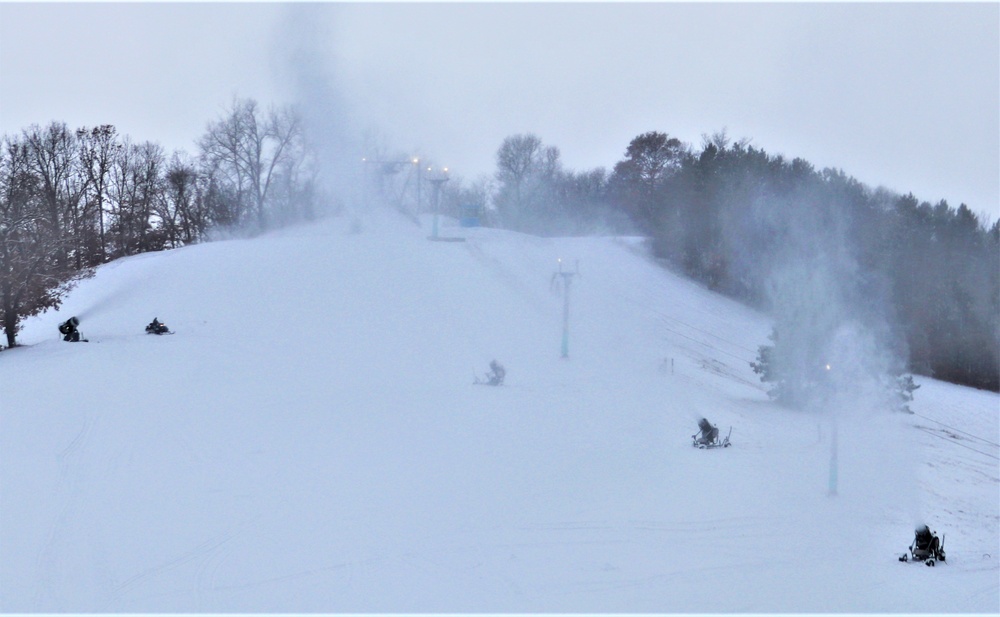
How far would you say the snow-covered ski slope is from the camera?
11273mm

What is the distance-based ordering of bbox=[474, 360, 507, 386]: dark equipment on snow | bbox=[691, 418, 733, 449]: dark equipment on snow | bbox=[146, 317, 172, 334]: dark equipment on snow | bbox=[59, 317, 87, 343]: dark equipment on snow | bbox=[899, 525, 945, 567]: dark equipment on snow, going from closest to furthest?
1. bbox=[899, 525, 945, 567]: dark equipment on snow
2. bbox=[691, 418, 733, 449]: dark equipment on snow
3. bbox=[474, 360, 507, 386]: dark equipment on snow
4. bbox=[59, 317, 87, 343]: dark equipment on snow
5. bbox=[146, 317, 172, 334]: dark equipment on snow

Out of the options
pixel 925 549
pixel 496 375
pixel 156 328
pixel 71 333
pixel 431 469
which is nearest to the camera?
pixel 925 549

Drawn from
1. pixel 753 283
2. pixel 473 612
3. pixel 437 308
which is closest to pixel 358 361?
pixel 437 308

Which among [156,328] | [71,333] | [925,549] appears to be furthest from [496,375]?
[71,333]

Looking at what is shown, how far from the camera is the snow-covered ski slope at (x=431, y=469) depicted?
444 inches

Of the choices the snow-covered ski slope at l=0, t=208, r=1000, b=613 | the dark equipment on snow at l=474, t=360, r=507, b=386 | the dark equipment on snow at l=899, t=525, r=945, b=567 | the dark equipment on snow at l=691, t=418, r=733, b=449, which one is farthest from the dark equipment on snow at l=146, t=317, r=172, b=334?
the dark equipment on snow at l=899, t=525, r=945, b=567

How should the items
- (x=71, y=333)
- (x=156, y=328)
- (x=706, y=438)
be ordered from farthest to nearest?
(x=156, y=328) < (x=71, y=333) < (x=706, y=438)

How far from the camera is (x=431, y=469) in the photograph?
15641 mm

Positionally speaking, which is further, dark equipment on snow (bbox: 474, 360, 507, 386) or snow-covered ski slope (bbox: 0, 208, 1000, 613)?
dark equipment on snow (bbox: 474, 360, 507, 386)

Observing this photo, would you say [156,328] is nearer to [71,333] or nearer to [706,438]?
[71,333]

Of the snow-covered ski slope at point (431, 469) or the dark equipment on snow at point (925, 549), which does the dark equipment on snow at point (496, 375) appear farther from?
the dark equipment on snow at point (925, 549)

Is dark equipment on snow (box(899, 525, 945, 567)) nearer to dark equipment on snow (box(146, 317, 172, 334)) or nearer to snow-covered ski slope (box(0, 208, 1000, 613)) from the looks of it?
snow-covered ski slope (box(0, 208, 1000, 613))

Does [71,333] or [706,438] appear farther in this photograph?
[71,333]

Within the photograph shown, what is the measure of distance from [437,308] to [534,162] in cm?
4246
